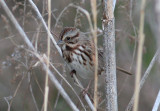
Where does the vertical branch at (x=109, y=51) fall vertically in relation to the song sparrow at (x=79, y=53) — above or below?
above

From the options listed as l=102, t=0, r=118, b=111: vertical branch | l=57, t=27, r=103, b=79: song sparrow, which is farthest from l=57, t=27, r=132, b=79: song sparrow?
l=102, t=0, r=118, b=111: vertical branch

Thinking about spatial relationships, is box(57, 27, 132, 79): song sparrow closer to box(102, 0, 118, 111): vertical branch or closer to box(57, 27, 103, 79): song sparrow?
box(57, 27, 103, 79): song sparrow

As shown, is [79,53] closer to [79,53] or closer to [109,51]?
[79,53]

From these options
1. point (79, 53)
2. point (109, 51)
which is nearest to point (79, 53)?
point (79, 53)

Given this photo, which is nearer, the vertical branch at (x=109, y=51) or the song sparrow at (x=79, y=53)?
the vertical branch at (x=109, y=51)

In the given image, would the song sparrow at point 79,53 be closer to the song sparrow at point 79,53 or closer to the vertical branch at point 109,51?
the song sparrow at point 79,53

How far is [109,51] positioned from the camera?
231cm

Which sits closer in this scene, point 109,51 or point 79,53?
point 109,51

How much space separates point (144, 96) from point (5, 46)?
200 centimetres

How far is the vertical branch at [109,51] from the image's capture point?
227cm

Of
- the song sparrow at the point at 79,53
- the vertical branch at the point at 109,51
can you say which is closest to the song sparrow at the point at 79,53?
the song sparrow at the point at 79,53

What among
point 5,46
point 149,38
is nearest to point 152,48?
point 149,38

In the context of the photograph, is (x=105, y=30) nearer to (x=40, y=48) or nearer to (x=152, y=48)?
(x=40, y=48)

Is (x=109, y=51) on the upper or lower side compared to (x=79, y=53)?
upper
